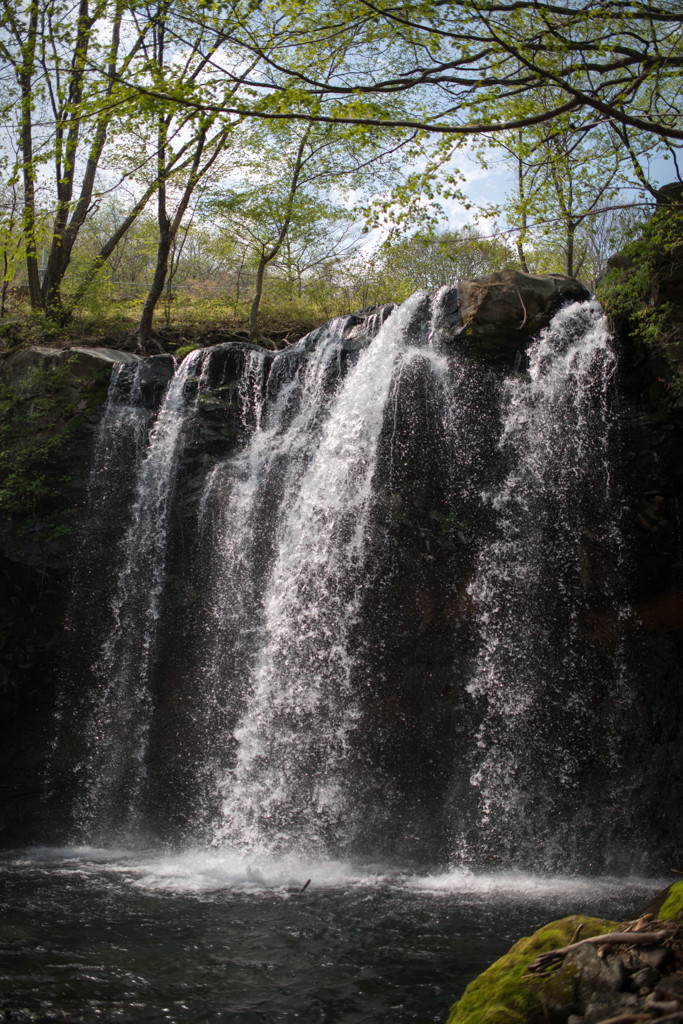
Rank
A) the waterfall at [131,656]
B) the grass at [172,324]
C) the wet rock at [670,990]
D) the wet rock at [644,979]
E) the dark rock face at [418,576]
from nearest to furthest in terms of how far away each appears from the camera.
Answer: the wet rock at [670,990]
the wet rock at [644,979]
the dark rock face at [418,576]
the waterfall at [131,656]
the grass at [172,324]

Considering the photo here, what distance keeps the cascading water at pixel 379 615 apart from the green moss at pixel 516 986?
197 inches

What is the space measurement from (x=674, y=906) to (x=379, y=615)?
20.4ft

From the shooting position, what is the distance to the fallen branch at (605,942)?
8.16 ft

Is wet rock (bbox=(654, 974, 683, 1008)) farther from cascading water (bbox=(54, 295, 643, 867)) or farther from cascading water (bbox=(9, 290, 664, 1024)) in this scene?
cascading water (bbox=(54, 295, 643, 867))

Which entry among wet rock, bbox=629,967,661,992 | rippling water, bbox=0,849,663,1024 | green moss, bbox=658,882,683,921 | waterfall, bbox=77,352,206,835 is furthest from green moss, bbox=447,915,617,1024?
waterfall, bbox=77,352,206,835

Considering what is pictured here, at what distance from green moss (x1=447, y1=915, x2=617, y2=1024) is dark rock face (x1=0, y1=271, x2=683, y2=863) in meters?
→ 5.20

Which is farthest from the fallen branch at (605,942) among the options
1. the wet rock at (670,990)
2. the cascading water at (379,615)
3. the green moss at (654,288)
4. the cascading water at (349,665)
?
the green moss at (654,288)

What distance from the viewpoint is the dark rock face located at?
8344mm

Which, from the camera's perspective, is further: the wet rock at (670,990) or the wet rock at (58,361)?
the wet rock at (58,361)

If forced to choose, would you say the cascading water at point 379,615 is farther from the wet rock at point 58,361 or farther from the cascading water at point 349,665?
the wet rock at point 58,361

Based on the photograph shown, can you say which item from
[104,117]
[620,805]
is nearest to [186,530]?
[104,117]

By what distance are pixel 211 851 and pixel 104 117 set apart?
7.84m

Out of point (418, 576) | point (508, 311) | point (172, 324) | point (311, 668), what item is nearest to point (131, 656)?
point (311, 668)

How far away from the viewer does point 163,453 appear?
11328mm
